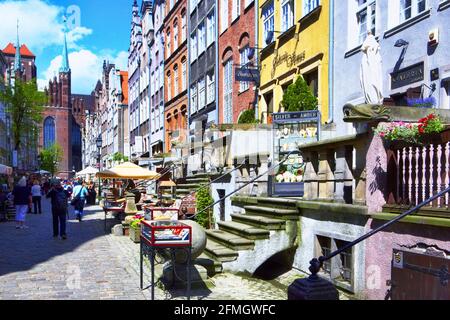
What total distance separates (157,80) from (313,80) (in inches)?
1035


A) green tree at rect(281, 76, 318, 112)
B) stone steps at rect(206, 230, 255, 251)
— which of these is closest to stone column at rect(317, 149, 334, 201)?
stone steps at rect(206, 230, 255, 251)

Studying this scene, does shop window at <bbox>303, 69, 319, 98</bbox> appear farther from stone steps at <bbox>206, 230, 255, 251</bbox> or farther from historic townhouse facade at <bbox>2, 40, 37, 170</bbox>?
historic townhouse facade at <bbox>2, 40, 37, 170</bbox>

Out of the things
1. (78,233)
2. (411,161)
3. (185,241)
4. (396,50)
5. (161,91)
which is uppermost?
(161,91)

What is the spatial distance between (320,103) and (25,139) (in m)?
38.2

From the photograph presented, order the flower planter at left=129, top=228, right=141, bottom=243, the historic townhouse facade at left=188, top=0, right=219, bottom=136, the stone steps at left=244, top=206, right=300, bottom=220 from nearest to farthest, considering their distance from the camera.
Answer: the stone steps at left=244, top=206, right=300, bottom=220
the flower planter at left=129, top=228, right=141, bottom=243
the historic townhouse facade at left=188, top=0, right=219, bottom=136

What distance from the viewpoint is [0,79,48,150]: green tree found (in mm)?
40338

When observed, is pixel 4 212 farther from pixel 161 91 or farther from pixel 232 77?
pixel 161 91

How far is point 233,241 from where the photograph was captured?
28.6ft

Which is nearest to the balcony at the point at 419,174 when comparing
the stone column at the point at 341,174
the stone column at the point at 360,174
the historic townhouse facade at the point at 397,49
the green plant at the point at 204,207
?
the stone column at the point at 360,174

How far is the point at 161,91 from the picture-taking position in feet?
125

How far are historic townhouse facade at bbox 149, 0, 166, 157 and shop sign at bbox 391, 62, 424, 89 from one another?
88.6ft

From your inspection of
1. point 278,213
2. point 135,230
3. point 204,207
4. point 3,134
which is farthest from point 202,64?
point 3,134
